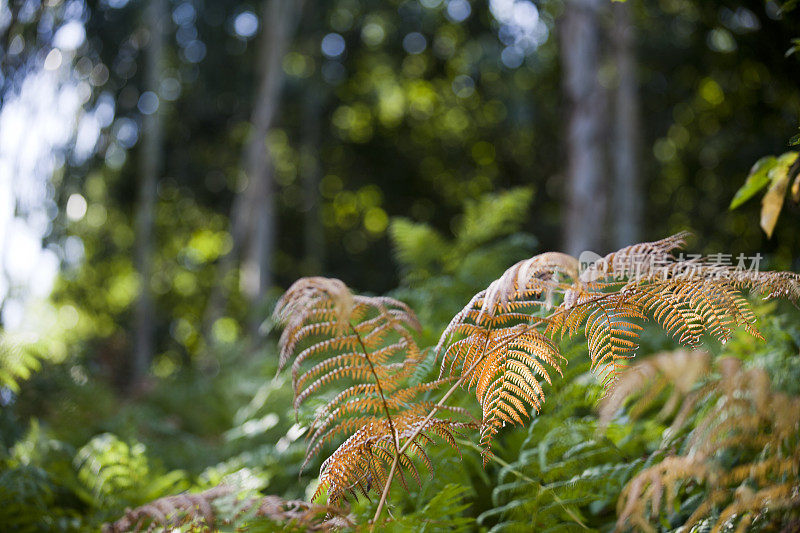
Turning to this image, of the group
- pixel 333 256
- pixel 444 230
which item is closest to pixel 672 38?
pixel 444 230

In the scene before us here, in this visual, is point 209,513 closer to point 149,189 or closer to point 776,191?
point 776,191

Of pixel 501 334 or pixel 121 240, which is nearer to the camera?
pixel 501 334

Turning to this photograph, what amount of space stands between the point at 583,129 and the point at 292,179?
1036 cm

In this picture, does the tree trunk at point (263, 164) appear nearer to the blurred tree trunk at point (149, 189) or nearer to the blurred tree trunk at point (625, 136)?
the blurred tree trunk at point (149, 189)

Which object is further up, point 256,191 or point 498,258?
point 256,191

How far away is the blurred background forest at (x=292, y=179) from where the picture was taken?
2639 millimetres

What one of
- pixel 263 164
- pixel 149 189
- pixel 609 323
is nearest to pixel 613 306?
pixel 609 323

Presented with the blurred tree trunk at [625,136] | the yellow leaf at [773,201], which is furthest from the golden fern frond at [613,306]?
the blurred tree trunk at [625,136]

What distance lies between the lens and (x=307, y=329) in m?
1.23

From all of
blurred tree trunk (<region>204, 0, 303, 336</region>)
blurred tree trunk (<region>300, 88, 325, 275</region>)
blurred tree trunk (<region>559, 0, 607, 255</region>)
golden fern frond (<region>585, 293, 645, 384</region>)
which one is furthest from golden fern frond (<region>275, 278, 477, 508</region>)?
blurred tree trunk (<region>300, 88, 325, 275</region>)

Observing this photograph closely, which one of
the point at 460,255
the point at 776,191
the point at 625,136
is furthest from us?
the point at 625,136

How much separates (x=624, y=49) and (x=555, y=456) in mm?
7157

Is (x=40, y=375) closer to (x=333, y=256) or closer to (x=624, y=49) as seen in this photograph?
(x=624, y=49)

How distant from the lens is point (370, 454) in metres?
1.27
